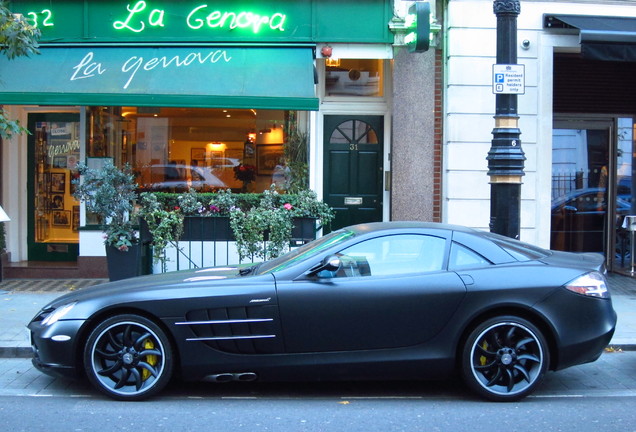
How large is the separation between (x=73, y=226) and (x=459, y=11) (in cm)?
716

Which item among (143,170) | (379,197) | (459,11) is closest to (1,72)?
(143,170)

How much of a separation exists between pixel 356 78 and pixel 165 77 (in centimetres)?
325

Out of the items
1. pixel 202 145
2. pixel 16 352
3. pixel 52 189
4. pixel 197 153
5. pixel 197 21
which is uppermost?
pixel 197 21

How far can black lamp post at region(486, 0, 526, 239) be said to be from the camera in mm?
8039

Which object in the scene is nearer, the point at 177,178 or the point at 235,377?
the point at 235,377

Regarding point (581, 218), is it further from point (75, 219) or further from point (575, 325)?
point (75, 219)

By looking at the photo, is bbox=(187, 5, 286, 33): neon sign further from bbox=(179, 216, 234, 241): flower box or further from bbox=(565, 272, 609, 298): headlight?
bbox=(565, 272, 609, 298): headlight

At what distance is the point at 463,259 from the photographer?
614 centimetres

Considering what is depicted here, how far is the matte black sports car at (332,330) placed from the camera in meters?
5.89

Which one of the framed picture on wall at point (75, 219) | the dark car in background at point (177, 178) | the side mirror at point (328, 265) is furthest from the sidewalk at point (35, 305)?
the side mirror at point (328, 265)

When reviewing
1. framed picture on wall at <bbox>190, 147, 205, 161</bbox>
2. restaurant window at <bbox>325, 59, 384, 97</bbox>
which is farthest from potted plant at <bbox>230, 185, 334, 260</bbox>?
restaurant window at <bbox>325, 59, 384, 97</bbox>

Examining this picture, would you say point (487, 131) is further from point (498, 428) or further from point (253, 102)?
point (498, 428)

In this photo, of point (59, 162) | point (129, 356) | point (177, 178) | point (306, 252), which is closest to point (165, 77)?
point (177, 178)

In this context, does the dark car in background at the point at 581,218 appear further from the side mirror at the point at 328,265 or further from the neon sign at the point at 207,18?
the side mirror at the point at 328,265
